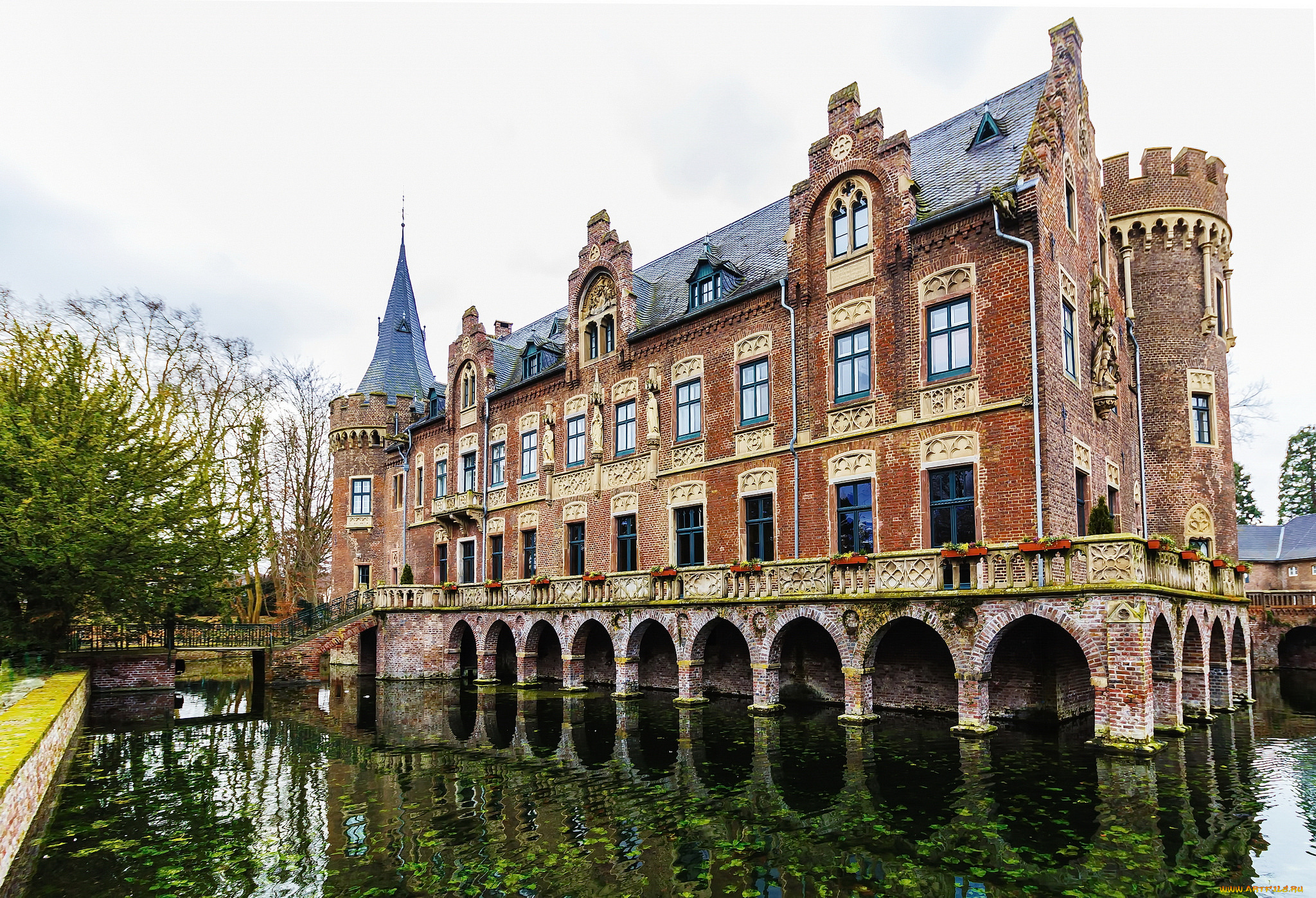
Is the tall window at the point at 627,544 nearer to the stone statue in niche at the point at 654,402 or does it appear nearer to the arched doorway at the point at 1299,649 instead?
the stone statue in niche at the point at 654,402

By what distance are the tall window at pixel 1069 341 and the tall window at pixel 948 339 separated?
83.1 inches

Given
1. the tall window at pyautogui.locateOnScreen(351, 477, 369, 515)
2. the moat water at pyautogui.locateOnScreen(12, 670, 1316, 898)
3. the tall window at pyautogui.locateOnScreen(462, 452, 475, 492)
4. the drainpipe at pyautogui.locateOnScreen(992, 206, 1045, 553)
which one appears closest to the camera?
the moat water at pyautogui.locateOnScreen(12, 670, 1316, 898)

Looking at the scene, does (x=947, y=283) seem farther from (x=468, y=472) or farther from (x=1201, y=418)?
(x=468, y=472)

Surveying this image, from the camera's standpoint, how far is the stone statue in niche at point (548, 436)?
97.5 ft

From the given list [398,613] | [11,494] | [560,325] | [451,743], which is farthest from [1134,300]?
[11,494]

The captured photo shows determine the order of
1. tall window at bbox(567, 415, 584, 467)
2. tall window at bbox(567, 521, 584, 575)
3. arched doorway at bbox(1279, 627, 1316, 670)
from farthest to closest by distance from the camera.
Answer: arched doorway at bbox(1279, 627, 1316, 670) → tall window at bbox(567, 415, 584, 467) → tall window at bbox(567, 521, 584, 575)

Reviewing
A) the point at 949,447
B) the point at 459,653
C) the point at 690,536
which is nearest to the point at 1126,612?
the point at 949,447

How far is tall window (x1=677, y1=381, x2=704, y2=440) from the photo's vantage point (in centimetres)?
2447

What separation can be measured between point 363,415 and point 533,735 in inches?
1101

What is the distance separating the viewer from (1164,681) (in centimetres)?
1576

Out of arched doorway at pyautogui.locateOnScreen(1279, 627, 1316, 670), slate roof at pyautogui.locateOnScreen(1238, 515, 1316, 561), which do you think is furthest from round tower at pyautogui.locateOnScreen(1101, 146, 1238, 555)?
slate roof at pyautogui.locateOnScreen(1238, 515, 1316, 561)

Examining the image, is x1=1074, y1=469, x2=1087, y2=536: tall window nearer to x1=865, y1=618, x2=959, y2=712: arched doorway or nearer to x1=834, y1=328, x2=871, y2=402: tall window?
x1=865, y1=618, x2=959, y2=712: arched doorway

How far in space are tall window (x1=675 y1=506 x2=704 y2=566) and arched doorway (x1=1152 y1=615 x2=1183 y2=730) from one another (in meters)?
11.3

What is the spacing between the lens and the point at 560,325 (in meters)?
35.0
